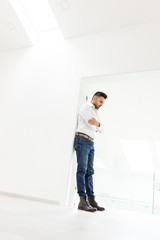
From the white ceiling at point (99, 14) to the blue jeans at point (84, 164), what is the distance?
1.59m

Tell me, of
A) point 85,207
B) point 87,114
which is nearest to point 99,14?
point 87,114

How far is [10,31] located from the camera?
341cm

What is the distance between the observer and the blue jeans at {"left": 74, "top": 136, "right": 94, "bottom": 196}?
2.24m

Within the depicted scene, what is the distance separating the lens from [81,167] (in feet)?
7.45

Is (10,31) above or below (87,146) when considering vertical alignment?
above

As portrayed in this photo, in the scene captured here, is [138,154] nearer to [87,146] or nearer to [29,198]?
[87,146]

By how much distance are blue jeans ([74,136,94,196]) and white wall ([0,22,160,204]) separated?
0.21 meters

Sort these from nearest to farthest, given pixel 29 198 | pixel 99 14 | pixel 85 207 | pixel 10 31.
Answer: pixel 85 207 < pixel 29 198 < pixel 99 14 < pixel 10 31

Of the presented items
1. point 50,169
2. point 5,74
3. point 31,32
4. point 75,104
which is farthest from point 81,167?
point 31,32

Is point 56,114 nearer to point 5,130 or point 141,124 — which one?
point 5,130

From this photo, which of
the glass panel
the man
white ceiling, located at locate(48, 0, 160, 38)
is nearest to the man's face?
the man

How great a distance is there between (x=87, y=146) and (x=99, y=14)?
1.75 metres

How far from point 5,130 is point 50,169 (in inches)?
37.2

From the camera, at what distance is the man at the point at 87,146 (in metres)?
2.27
